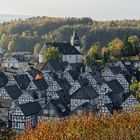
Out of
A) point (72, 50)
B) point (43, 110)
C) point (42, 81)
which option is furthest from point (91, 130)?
point (72, 50)

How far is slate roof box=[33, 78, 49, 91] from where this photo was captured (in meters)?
42.2

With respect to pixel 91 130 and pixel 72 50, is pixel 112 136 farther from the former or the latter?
pixel 72 50

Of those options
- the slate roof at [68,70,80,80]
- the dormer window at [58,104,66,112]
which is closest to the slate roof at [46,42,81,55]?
the slate roof at [68,70,80,80]

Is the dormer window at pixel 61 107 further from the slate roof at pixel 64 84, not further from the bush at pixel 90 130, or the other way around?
the bush at pixel 90 130

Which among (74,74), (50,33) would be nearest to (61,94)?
(74,74)

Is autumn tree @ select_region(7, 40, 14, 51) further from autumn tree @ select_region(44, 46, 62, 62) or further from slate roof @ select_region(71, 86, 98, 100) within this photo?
slate roof @ select_region(71, 86, 98, 100)

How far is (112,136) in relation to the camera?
60.9 ft

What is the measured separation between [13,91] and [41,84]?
3.08 m

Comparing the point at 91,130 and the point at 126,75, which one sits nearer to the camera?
the point at 91,130

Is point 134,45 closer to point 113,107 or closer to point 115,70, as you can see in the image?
point 115,70

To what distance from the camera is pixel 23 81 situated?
4475 centimetres

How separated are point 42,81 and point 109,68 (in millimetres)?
7771

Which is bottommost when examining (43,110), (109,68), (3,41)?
(43,110)

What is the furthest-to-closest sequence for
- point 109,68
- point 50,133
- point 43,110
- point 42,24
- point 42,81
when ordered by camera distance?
point 42,24 < point 109,68 < point 42,81 < point 43,110 < point 50,133
